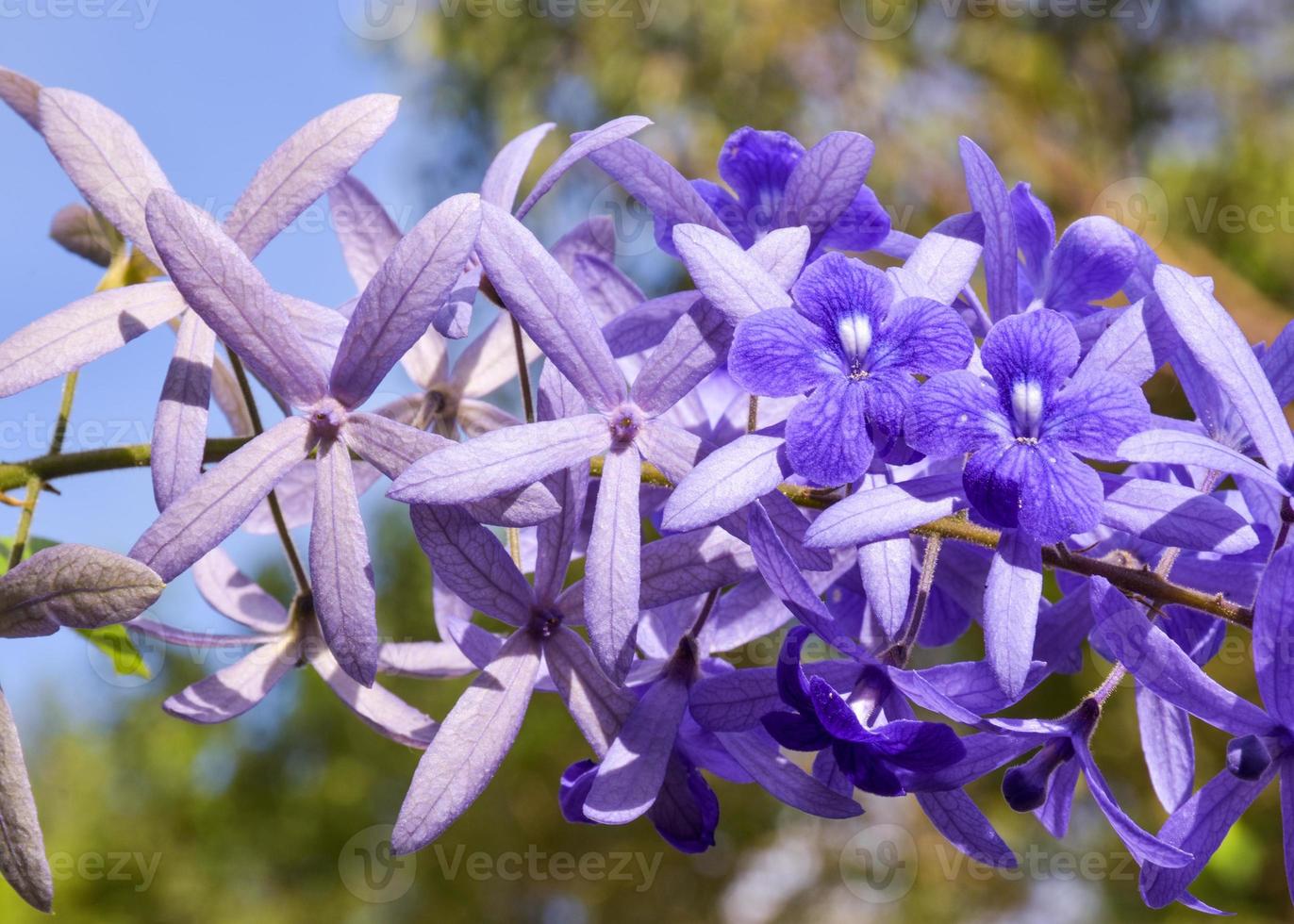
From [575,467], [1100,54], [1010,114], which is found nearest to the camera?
[575,467]

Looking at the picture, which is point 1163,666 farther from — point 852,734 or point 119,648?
point 119,648

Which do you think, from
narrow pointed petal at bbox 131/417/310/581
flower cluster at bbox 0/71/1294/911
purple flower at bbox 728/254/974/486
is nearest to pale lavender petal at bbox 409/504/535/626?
flower cluster at bbox 0/71/1294/911

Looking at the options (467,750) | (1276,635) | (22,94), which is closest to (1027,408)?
(1276,635)

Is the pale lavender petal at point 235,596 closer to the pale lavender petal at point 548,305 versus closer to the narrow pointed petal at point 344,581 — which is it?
the narrow pointed petal at point 344,581

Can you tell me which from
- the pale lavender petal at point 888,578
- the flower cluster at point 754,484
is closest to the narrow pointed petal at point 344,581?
the flower cluster at point 754,484

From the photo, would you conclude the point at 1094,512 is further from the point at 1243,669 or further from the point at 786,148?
the point at 1243,669

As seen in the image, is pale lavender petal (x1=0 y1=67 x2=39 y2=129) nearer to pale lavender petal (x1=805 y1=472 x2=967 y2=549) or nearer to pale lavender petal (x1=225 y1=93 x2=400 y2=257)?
pale lavender petal (x1=225 y1=93 x2=400 y2=257)

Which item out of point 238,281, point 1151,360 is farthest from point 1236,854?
point 238,281
